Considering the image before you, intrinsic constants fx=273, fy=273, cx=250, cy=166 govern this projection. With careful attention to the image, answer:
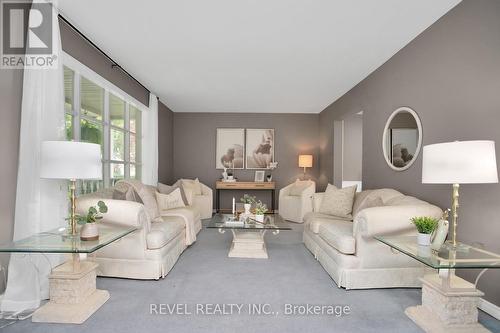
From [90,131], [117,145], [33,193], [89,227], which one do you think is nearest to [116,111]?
[117,145]

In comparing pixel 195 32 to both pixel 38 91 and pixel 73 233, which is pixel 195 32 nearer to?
pixel 38 91

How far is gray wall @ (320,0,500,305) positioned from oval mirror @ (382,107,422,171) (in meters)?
0.09

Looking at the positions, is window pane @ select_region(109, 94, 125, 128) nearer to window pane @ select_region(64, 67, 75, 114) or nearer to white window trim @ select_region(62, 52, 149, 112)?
white window trim @ select_region(62, 52, 149, 112)

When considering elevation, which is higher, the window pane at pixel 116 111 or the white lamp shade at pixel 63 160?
the window pane at pixel 116 111

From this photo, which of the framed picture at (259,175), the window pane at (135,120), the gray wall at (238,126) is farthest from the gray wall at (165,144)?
the framed picture at (259,175)

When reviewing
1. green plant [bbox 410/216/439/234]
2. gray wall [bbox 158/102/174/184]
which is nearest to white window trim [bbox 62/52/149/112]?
gray wall [bbox 158/102/174/184]

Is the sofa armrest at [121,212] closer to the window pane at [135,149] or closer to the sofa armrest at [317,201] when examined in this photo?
the window pane at [135,149]

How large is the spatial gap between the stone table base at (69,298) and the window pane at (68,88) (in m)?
1.78

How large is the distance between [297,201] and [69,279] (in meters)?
4.45

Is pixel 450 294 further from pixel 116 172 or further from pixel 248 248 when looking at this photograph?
pixel 116 172

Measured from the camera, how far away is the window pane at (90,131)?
→ 3.34 metres

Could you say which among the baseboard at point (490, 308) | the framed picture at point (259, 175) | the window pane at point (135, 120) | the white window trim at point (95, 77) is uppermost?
the white window trim at point (95, 77)

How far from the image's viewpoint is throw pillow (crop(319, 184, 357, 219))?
3768 millimetres

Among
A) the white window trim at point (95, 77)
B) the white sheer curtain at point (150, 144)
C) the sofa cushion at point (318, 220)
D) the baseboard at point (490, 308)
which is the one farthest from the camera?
the white sheer curtain at point (150, 144)
